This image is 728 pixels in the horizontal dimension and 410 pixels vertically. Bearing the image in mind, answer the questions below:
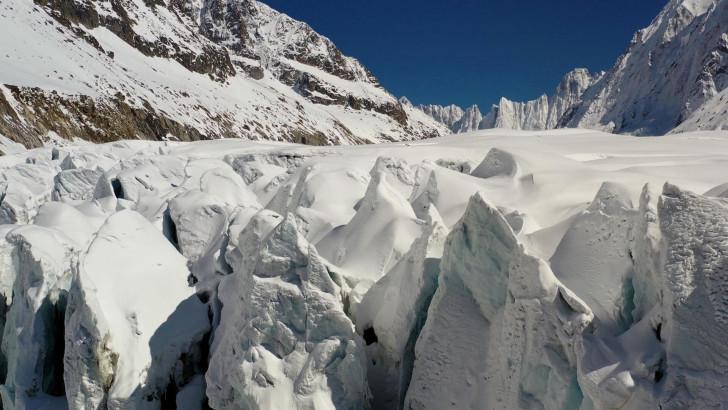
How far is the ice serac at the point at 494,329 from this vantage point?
15.2 ft

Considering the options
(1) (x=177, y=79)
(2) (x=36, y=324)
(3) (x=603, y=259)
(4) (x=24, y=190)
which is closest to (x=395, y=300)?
(3) (x=603, y=259)

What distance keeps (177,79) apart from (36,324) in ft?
322

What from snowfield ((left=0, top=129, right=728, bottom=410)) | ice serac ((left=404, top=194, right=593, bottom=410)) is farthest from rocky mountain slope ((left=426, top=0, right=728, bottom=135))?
ice serac ((left=404, top=194, right=593, bottom=410))

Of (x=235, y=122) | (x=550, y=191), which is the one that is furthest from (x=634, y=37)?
(x=550, y=191)

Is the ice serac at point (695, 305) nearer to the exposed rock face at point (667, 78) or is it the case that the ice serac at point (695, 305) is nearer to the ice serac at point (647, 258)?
the ice serac at point (647, 258)

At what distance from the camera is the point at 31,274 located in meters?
8.29

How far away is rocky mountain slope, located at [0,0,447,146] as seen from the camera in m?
63.1

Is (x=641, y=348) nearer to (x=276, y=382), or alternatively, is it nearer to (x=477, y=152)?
(x=276, y=382)

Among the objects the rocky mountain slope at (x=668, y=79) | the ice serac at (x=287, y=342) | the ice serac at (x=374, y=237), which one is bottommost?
the ice serac at (x=287, y=342)

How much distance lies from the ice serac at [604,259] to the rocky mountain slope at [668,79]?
71.1m

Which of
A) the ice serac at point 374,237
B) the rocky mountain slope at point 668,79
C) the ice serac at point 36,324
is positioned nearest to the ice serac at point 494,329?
the ice serac at point 374,237

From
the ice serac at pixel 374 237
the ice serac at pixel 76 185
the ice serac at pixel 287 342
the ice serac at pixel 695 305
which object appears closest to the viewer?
the ice serac at pixel 695 305

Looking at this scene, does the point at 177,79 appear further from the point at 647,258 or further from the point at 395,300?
the point at 647,258

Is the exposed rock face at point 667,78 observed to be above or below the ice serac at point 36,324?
above
